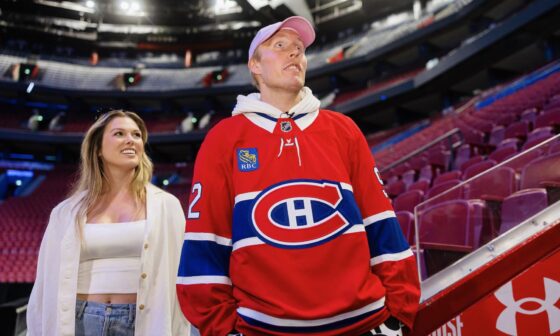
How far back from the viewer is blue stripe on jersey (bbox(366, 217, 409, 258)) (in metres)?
1.18

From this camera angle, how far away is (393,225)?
3.98 ft

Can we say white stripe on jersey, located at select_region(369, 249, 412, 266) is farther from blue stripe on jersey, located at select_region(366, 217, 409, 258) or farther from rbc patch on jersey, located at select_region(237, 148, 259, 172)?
rbc patch on jersey, located at select_region(237, 148, 259, 172)

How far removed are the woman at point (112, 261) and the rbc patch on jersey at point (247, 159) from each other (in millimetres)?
757

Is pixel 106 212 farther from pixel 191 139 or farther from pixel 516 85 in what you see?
pixel 191 139

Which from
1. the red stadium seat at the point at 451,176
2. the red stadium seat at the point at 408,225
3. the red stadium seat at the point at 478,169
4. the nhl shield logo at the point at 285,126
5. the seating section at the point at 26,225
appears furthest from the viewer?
the seating section at the point at 26,225

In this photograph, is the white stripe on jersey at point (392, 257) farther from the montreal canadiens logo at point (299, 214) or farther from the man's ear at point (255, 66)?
the man's ear at point (255, 66)

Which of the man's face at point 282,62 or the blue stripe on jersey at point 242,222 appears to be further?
the man's face at point 282,62

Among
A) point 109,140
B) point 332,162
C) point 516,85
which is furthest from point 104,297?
point 516,85

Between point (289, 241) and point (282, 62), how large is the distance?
0.58m

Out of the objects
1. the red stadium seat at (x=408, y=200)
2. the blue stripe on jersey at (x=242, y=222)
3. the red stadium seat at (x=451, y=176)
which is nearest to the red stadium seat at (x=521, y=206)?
the blue stripe on jersey at (x=242, y=222)

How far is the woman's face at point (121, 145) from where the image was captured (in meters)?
1.98

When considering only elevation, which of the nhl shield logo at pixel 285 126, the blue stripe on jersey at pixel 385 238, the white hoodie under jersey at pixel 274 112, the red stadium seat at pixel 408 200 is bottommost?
the red stadium seat at pixel 408 200

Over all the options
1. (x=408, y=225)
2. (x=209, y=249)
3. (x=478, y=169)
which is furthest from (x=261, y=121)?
(x=478, y=169)

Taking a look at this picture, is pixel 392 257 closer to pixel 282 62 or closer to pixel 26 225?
pixel 282 62
